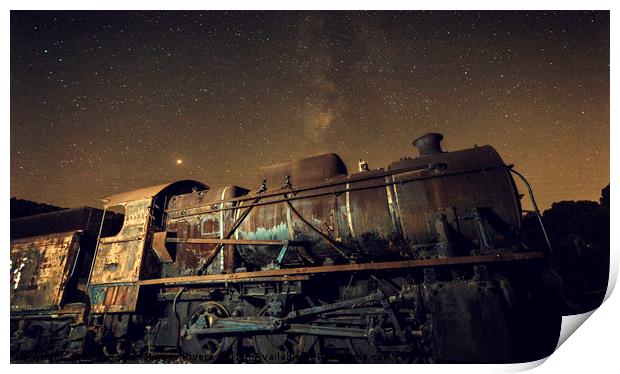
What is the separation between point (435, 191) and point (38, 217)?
352 inches

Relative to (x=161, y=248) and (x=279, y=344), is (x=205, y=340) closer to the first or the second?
(x=279, y=344)

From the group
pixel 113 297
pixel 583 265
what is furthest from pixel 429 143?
pixel 113 297

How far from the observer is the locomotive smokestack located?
4.62 metres

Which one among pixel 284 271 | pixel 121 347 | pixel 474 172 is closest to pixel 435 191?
pixel 474 172

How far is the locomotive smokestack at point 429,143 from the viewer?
4621 mm

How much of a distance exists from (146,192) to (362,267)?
4.56 metres

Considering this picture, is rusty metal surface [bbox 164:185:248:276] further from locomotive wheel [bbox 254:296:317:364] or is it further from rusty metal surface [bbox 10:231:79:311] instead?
rusty metal surface [bbox 10:231:79:311]

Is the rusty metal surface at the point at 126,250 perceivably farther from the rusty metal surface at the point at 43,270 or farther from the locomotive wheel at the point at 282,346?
the locomotive wheel at the point at 282,346

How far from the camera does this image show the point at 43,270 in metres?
6.59

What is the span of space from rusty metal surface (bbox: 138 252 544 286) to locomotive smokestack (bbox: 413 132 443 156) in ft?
5.77

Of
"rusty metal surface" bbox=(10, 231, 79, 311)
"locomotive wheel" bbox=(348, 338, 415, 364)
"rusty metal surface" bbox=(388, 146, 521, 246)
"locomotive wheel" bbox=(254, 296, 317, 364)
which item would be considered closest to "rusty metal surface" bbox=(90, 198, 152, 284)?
"rusty metal surface" bbox=(10, 231, 79, 311)

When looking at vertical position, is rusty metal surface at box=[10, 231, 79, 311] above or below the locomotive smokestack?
below

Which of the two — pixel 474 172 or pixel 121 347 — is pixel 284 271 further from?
pixel 121 347

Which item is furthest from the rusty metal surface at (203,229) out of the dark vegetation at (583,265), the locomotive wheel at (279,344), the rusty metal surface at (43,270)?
the dark vegetation at (583,265)
